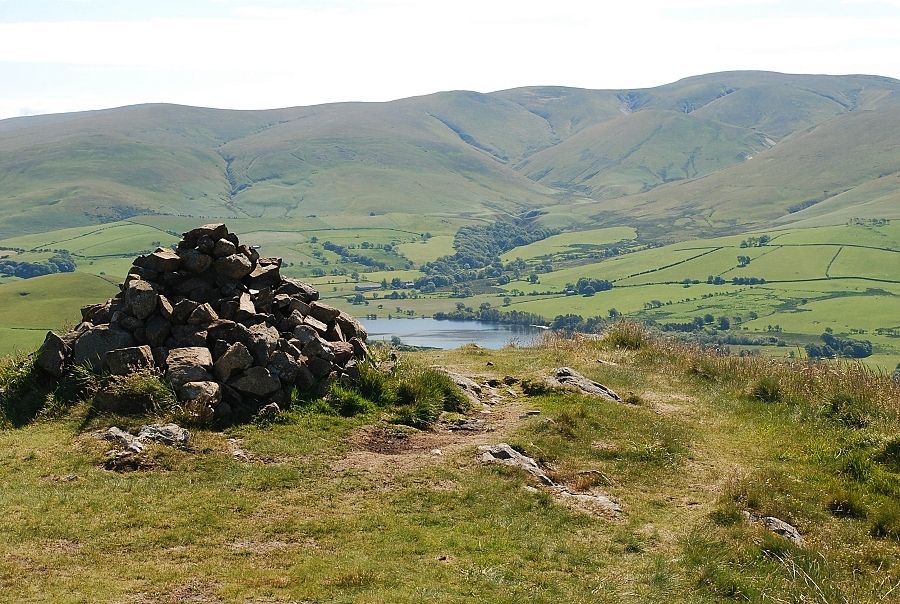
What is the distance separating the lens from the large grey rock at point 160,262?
2155 cm

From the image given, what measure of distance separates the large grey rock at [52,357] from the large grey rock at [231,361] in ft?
13.1

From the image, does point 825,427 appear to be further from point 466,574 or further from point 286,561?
point 286,561

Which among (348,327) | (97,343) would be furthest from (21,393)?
(348,327)

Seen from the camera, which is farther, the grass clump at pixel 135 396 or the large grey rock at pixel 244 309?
the large grey rock at pixel 244 309

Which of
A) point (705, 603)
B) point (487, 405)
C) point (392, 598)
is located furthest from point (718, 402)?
point (392, 598)

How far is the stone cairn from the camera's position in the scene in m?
18.8

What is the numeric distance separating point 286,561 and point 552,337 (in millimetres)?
24044

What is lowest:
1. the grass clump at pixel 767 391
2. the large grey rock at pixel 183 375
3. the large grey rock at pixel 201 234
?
the grass clump at pixel 767 391

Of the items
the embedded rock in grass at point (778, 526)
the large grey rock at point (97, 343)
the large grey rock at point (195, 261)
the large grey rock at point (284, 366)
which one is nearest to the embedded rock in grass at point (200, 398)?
the large grey rock at point (284, 366)

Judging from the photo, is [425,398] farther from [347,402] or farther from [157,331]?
[157,331]

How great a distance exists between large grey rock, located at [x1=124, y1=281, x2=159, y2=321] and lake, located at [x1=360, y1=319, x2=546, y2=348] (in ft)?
303

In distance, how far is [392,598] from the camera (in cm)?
1064

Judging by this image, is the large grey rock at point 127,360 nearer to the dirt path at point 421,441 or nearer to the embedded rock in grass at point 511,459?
the dirt path at point 421,441

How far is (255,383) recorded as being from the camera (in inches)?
743
